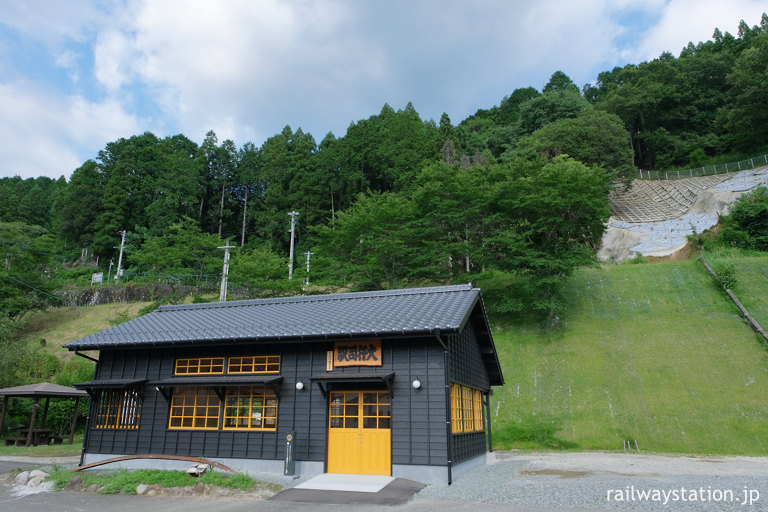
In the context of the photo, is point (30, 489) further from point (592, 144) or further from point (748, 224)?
point (592, 144)

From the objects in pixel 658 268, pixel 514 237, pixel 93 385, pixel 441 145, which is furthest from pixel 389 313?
pixel 441 145

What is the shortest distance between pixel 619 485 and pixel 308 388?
20.7 feet

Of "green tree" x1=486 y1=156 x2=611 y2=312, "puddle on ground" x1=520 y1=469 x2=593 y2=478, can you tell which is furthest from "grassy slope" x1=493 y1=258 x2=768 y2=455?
"puddle on ground" x1=520 y1=469 x2=593 y2=478

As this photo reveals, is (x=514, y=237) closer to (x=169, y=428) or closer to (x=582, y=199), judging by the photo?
(x=582, y=199)

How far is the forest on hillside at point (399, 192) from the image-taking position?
76.2 ft

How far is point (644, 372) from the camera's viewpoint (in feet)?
57.0

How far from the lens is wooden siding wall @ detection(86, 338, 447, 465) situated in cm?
894

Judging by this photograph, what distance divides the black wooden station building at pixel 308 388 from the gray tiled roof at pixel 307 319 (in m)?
0.05

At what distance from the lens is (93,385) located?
10945 mm

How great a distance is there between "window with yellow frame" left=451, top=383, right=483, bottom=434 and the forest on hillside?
9.58m

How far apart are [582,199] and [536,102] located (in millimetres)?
29918

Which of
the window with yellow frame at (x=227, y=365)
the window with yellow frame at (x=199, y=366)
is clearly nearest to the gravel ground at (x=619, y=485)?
the window with yellow frame at (x=227, y=365)

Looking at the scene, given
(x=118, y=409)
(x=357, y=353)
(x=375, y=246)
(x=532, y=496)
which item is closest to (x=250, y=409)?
(x=357, y=353)

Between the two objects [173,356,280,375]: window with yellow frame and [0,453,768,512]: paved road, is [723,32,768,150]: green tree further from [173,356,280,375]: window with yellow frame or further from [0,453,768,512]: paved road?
[173,356,280,375]: window with yellow frame
